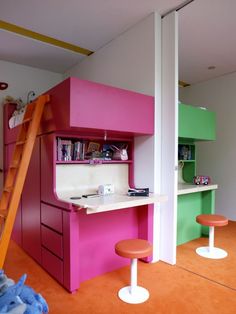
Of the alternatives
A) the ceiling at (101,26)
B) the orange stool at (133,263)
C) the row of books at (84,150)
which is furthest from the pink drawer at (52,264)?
the ceiling at (101,26)

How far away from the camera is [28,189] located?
301cm

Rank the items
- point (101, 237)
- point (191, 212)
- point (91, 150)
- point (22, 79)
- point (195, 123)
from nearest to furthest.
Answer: point (101, 237) → point (91, 150) → point (195, 123) → point (191, 212) → point (22, 79)

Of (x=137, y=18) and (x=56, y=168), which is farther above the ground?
(x=137, y=18)

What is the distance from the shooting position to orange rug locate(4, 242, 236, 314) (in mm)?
1858

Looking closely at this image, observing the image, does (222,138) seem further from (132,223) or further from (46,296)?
(46,296)

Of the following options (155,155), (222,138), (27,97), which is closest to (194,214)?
(155,155)

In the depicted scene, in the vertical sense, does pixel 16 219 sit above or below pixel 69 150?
below

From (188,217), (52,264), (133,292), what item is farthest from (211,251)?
(52,264)

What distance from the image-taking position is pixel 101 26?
2.99m

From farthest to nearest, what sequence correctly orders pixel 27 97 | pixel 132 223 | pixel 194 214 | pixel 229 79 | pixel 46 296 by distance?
pixel 229 79 → pixel 27 97 → pixel 194 214 → pixel 132 223 → pixel 46 296

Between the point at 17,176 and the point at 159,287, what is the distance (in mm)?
1676

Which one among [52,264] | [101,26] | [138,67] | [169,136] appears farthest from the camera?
[101,26]

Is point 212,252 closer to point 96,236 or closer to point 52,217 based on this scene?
point 96,236

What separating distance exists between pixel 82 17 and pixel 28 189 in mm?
2217
